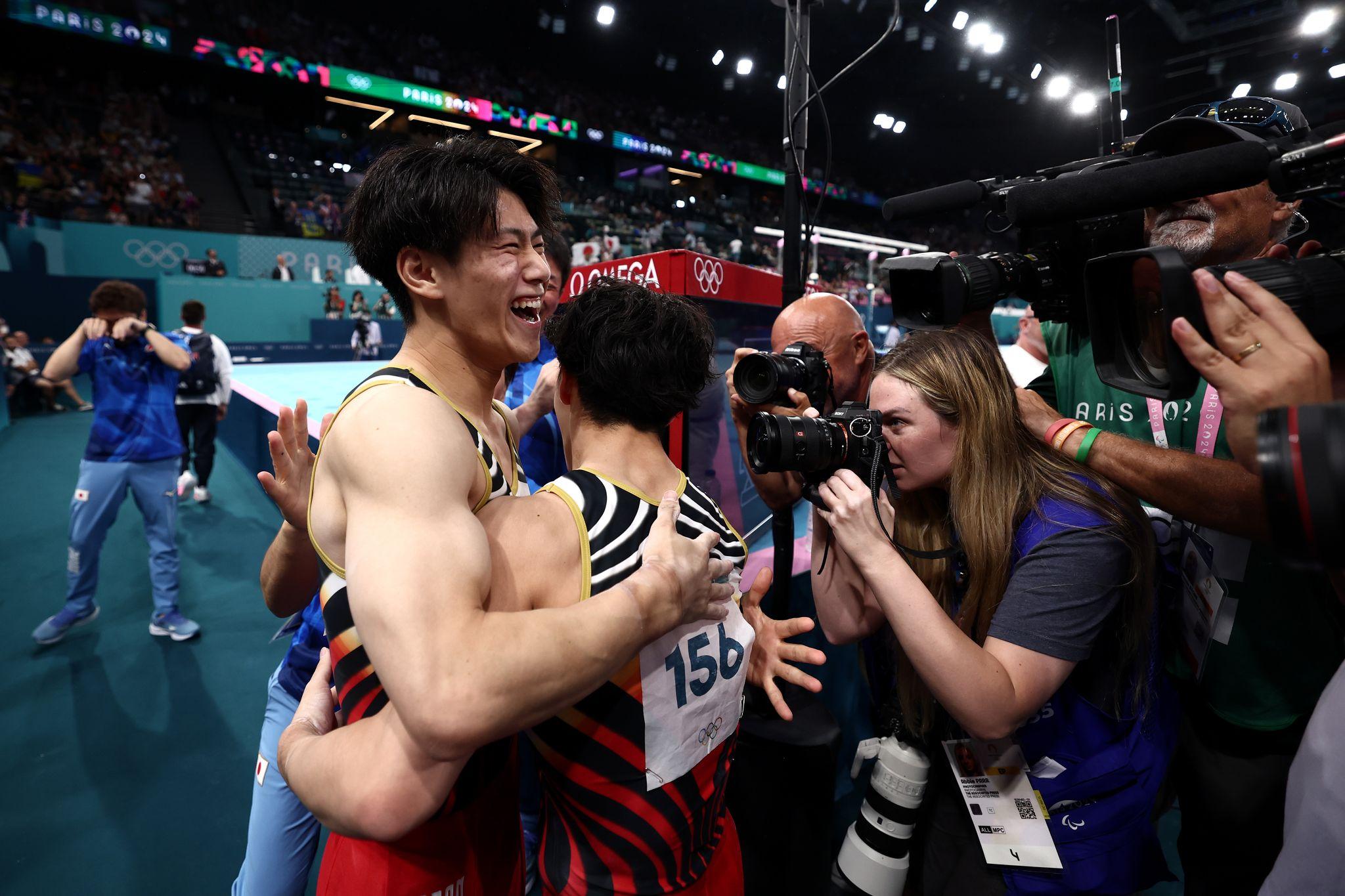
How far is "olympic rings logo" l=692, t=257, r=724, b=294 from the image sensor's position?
206 centimetres

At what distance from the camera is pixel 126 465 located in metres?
3.48

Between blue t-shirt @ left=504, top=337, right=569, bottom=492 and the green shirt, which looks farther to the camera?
blue t-shirt @ left=504, top=337, right=569, bottom=492

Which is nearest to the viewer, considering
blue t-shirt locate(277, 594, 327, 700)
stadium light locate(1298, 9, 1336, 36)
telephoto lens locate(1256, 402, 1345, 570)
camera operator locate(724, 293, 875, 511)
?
telephoto lens locate(1256, 402, 1345, 570)

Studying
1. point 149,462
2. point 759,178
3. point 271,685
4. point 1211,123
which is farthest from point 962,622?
point 759,178

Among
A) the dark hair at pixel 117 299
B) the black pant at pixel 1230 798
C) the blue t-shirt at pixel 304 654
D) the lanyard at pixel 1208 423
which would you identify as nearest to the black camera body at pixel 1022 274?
the lanyard at pixel 1208 423

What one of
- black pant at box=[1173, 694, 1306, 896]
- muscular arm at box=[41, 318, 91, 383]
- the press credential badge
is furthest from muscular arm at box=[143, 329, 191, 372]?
black pant at box=[1173, 694, 1306, 896]

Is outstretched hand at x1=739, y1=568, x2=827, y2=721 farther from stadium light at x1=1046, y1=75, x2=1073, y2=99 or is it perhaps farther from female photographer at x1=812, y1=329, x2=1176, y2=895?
stadium light at x1=1046, y1=75, x2=1073, y2=99

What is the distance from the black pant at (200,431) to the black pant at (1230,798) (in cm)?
635

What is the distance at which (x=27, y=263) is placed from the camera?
1021 centimetres

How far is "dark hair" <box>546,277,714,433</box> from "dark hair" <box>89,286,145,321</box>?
376cm

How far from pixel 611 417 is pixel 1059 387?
51.0 inches

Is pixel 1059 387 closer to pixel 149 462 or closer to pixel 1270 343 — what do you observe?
pixel 1270 343

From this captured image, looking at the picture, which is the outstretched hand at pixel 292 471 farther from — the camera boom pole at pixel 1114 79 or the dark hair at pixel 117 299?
the dark hair at pixel 117 299

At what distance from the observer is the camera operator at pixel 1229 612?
1157 millimetres
